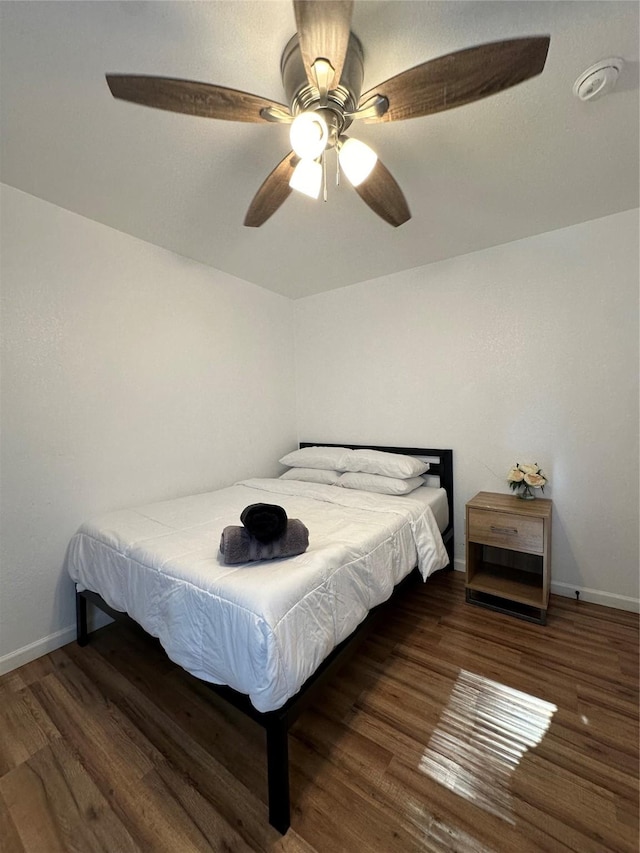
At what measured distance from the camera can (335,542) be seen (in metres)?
1.55

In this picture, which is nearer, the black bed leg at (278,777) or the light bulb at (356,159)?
the black bed leg at (278,777)

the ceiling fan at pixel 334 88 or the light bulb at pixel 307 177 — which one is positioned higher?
the ceiling fan at pixel 334 88

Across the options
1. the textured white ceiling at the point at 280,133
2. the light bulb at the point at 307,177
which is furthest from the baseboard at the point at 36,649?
the light bulb at the point at 307,177

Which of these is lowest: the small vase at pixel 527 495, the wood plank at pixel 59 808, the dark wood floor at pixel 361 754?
the wood plank at pixel 59 808

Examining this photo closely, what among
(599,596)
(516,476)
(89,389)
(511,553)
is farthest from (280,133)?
(599,596)

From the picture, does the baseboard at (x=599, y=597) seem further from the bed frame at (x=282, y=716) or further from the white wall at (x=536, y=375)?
the bed frame at (x=282, y=716)

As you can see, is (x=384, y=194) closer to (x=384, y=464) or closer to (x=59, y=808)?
(x=384, y=464)

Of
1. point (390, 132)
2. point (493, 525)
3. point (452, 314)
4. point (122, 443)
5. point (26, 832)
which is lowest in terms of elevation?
point (26, 832)

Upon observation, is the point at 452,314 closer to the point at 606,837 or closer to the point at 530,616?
the point at 530,616

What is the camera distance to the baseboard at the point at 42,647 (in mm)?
1782

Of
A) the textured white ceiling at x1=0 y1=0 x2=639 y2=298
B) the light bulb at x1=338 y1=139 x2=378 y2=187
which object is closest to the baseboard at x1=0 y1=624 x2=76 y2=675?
the textured white ceiling at x1=0 y1=0 x2=639 y2=298

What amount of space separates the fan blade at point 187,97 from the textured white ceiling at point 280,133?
0.20 m

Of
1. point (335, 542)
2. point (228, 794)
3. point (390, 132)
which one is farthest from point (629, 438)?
point (228, 794)

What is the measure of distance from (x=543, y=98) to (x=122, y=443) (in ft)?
8.94
